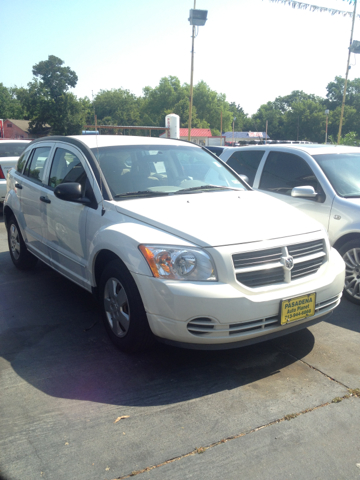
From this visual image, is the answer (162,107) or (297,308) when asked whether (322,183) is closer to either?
(297,308)

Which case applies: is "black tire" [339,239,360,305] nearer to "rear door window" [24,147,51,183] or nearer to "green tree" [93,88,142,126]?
"rear door window" [24,147,51,183]

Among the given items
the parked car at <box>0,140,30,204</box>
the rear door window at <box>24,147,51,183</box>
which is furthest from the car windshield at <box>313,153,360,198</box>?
the parked car at <box>0,140,30,204</box>

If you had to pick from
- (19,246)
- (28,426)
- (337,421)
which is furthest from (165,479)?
(19,246)

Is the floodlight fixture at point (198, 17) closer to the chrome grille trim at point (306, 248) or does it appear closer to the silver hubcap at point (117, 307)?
the chrome grille trim at point (306, 248)

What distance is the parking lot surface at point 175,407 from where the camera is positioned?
96.5 inches

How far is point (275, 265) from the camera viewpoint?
3328mm

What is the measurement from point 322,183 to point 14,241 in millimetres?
4196

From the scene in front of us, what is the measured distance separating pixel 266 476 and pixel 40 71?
87637 mm

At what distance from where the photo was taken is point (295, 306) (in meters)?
3.33

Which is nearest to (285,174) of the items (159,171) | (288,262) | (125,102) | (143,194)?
(159,171)

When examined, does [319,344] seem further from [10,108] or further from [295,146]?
[10,108]

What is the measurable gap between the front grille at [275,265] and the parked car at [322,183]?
5.09ft

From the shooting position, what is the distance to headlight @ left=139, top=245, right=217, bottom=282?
3174mm

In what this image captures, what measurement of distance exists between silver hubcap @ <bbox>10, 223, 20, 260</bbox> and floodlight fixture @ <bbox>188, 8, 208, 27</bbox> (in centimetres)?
1455
